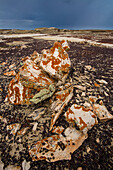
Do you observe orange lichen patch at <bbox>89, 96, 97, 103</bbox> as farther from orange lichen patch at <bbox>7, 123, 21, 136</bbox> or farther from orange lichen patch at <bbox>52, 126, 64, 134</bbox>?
orange lichen patch at <bbox>7, 123, 21, 136</bbox>

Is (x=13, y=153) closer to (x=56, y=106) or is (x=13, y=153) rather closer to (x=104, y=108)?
(x=56, y=106)

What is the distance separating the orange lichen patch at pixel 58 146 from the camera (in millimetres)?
4035

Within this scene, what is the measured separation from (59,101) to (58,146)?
2.39m

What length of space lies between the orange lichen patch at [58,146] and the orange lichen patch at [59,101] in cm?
89

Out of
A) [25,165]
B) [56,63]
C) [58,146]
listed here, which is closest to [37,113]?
[58,146]

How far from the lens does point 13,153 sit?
4.32 m

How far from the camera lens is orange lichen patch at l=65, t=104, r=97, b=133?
4.67 m

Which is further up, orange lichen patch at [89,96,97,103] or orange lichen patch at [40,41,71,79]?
orange lichen patch at [40,41,71,79]

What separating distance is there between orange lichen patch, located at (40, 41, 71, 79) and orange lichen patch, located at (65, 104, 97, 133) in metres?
2.56

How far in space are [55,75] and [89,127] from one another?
367 cm

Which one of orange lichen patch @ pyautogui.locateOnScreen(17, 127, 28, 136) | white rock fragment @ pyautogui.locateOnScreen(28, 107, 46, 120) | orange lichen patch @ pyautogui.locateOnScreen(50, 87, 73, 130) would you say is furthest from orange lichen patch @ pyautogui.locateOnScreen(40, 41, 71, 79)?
orange lichen patch @ pyautogui.locateOnScreen(17, 127, 28, 136)

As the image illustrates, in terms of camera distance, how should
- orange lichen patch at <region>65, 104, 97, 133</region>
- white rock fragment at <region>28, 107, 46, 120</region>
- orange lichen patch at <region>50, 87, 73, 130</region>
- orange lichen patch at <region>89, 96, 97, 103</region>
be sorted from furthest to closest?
orange lichen patch at <region>89, 96, 97, 103</region>
white rock fragment at <region>28, 107, 46, 120</region>
orange lichen patch at <region>50, 87, 73, 130</region>
orange lichen patch at <region>65, 104, 97, 133</region>

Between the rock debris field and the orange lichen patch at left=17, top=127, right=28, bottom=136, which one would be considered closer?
the rock debris field

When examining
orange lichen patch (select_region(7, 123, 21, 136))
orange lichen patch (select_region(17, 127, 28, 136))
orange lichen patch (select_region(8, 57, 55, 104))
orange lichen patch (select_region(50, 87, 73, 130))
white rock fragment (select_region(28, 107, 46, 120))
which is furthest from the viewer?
orange lichen patch (select_region(8, 57, 55, 104))
